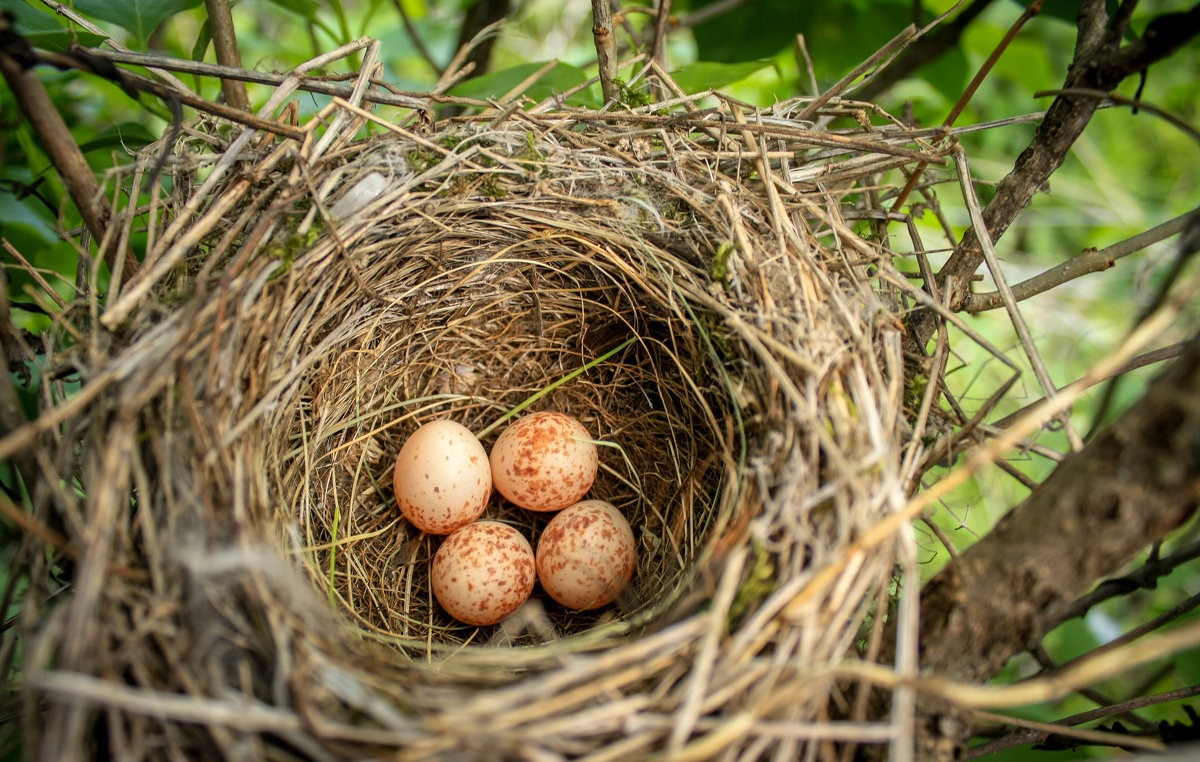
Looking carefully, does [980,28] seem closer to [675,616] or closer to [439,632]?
[675,616]

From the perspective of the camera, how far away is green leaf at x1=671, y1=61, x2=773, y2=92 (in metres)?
1.58

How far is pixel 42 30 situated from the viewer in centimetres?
119

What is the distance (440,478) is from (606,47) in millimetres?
989

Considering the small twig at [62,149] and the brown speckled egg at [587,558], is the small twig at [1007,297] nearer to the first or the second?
the brown speckled egg at [587,558]

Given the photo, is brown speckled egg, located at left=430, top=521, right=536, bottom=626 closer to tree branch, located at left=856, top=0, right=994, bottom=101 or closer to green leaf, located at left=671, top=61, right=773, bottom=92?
green leaf, located at left=671, top=61, right=773, bottom=92

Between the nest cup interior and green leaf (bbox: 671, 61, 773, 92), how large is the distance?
510 mm

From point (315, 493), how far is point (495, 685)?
67cm

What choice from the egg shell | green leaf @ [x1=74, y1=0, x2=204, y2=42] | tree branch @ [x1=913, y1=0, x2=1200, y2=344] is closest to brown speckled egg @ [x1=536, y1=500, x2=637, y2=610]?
the egg shell

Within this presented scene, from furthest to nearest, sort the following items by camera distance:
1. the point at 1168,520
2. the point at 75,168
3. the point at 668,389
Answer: the point at 668,389 → the point at 75,168 → the point at 1168,520

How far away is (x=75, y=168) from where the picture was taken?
103 centimetres

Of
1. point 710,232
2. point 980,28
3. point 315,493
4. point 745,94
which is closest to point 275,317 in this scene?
point 315,493

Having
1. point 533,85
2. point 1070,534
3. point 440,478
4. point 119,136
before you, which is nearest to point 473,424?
point 440,478

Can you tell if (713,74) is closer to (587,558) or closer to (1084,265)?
(1084,265)

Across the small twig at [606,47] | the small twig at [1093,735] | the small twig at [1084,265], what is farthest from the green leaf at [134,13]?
the small twig at [1093,735]
